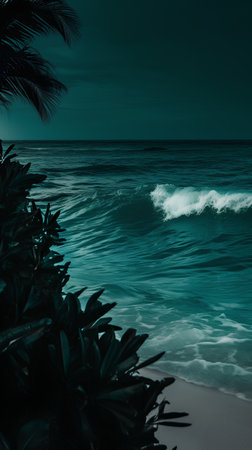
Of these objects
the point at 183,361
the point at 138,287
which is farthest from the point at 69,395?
the point at 138,287

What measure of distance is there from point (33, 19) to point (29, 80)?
96 centimetres

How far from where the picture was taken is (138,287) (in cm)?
711

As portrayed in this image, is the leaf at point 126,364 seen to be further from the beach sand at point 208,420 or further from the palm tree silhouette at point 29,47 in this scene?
the palm tree silhouette at point 29,47

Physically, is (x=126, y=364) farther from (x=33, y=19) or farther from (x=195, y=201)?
(x=195, y=201)

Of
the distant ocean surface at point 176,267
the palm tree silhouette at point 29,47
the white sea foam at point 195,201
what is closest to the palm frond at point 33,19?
the palm tree silhouette at point 29,47

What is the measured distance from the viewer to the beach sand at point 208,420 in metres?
2.51

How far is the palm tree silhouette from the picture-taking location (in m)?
Result: 5.54

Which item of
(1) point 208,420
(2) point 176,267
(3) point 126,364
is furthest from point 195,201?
(3) point 126,364

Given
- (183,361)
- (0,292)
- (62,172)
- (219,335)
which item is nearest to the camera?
(0,292)

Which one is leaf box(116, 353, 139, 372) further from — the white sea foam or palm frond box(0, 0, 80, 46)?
the white sea foam

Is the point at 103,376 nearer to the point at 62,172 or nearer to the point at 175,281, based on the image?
the point at 175,281

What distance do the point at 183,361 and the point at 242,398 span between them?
2.82 ft

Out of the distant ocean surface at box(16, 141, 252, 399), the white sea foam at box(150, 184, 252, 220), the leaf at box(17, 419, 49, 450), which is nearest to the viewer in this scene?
the leaf at box(17, 419, 49, 450)

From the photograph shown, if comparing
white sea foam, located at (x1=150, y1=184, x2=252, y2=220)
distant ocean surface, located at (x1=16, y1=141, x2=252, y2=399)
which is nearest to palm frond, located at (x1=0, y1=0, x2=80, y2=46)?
distant ocean surface, located at (x1=16, y1=141, x2=252, y2=399)
